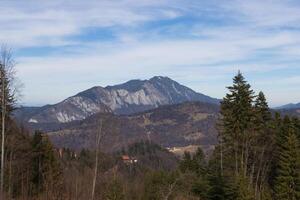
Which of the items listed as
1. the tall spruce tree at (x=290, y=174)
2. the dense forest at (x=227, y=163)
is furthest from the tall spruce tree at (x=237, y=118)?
the tall spruce tree at (x=290, y=174)

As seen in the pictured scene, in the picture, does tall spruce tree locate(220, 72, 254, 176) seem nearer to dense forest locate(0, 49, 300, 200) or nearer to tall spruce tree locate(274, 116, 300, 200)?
dense forest locate(0, 49, 300, 200)

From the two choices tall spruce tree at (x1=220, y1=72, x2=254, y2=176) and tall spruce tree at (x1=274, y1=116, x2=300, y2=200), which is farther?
tall spruce tree at (x1=220, y1=72, x2=254, y2=176)

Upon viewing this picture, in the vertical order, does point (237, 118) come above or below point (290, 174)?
above

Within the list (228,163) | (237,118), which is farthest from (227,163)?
(237,118)

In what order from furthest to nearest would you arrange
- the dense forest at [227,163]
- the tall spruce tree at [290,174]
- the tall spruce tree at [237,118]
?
the tall spruce tree at [237,118] → the tall spruce tree at [290,174] → the dense forest at [227,163]

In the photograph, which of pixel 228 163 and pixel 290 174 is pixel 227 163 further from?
pixel 290 174

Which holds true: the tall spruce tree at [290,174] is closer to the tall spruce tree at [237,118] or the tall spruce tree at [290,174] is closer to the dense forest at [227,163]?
the dense forest at [227,163]

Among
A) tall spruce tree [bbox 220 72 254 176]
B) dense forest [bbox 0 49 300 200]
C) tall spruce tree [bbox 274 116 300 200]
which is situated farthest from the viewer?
tall spruce tree [bbox 220 72 254 176]

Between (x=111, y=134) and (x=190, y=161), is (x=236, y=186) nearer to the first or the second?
(x=111, y=134)

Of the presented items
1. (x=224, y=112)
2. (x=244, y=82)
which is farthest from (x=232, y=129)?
(x=244, y=82)

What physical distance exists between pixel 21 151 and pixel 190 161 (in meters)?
39.5

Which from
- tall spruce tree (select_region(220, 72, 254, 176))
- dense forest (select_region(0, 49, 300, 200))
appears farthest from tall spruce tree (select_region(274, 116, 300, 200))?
tall spruce tree (select_region(220, 72, 254, 176))

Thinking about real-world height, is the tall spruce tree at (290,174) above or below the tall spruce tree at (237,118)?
below

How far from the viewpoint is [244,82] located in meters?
46.9
